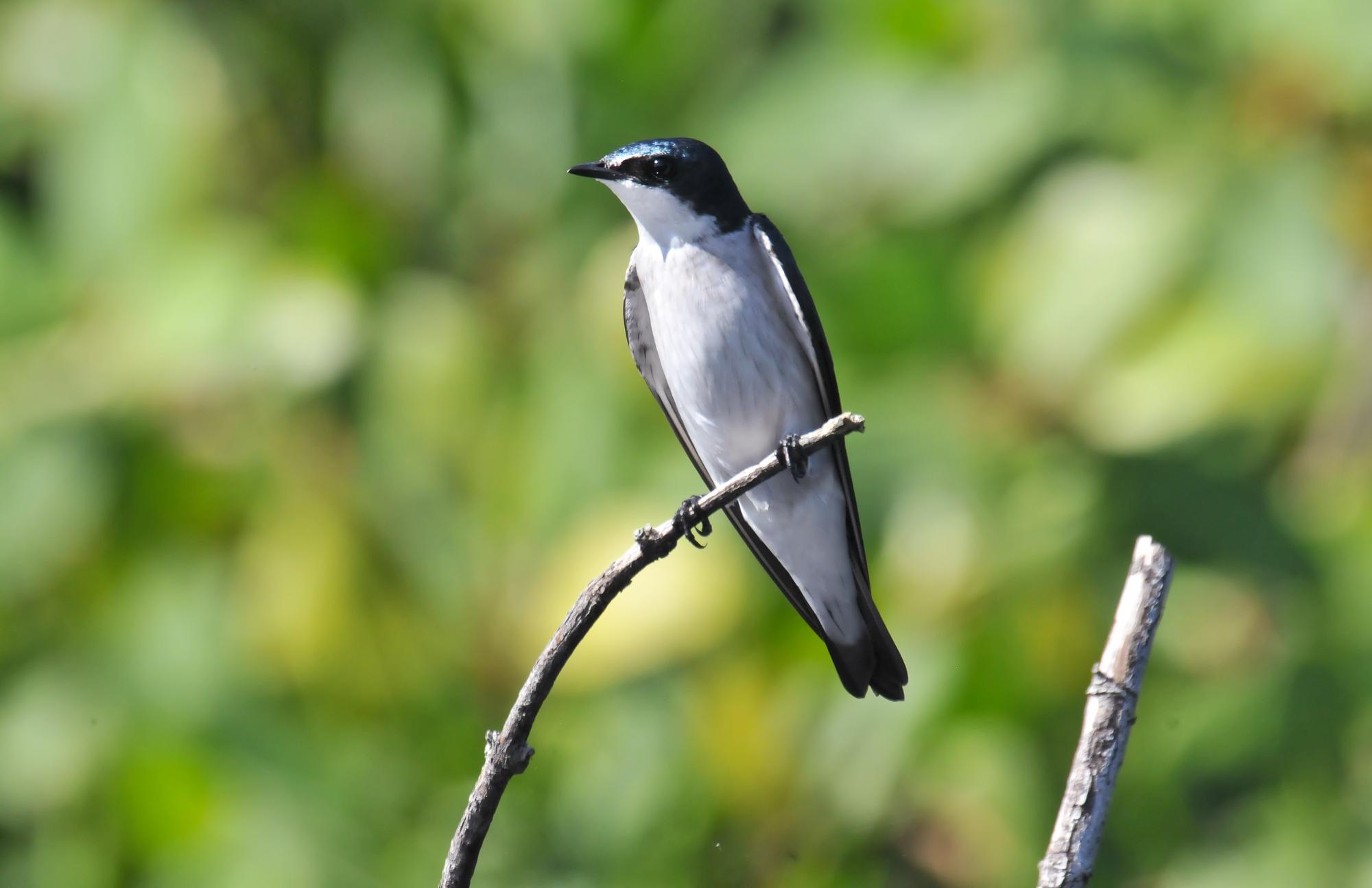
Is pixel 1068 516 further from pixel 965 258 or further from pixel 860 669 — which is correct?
pixel 860 669

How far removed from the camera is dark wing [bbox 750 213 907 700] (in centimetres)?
254

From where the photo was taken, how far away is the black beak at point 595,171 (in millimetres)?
2619

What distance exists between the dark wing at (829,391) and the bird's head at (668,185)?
118 mm

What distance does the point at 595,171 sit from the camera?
2682 mm

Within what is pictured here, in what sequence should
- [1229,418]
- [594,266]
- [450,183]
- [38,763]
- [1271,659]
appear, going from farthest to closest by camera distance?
[450,183] < [38,763] < [594,266] < [1271,659] < [1229,418]

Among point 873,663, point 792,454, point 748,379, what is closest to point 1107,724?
point 792,454

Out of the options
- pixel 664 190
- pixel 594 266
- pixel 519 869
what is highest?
pixel 594 266

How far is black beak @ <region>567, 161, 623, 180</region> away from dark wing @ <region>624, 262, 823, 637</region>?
0.69ft

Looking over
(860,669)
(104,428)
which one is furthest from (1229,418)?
(104,428)

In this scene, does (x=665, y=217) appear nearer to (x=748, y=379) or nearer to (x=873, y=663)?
(x=748, y=379)

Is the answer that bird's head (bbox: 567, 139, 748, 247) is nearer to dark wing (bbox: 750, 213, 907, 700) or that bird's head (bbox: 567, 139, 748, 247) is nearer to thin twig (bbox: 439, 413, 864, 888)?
dark wing (bbox: 750, 213, 907, 700)

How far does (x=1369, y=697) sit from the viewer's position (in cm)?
383

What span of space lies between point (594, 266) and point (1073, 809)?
290 cm

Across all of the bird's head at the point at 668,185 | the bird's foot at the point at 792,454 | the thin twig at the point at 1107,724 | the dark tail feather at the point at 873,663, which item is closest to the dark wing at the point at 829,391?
the dark tail feather at the point at 873,663
